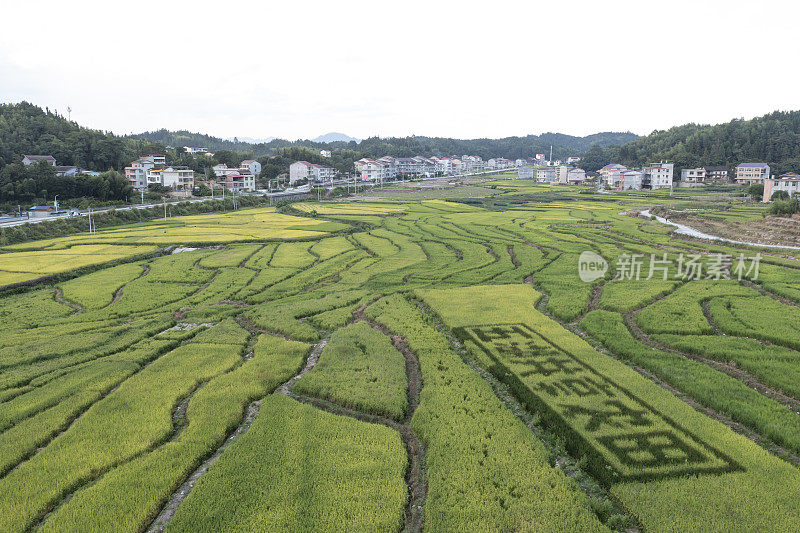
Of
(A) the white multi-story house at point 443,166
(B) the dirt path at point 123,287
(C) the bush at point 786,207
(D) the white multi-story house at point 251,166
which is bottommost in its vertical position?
(B) the dirt path at point 123,287

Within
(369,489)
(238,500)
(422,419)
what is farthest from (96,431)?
(422,419)

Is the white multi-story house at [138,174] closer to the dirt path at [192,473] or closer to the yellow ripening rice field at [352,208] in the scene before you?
the yellow ripening rice field at [352,208]

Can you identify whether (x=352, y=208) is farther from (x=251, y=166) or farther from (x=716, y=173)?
(x=716, y=173)

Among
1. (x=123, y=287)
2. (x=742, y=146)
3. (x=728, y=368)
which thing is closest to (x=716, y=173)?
(x=742, y=146)

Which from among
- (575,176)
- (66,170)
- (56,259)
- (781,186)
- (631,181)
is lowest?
(56,259)

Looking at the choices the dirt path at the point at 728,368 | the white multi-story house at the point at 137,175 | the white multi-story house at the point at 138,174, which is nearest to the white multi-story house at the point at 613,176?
the dirt path at the point at 728,368

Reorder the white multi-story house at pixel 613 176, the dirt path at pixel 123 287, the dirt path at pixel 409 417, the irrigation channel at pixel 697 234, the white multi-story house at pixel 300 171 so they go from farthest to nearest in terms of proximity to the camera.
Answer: the white multi-story house at pixel 300 171 < the white multi-story house at pixel 613 176 < the irrigation channel at pixel 697 234 < the dirt path at pixel 123 287 < the dirt path at pixel 409 417
